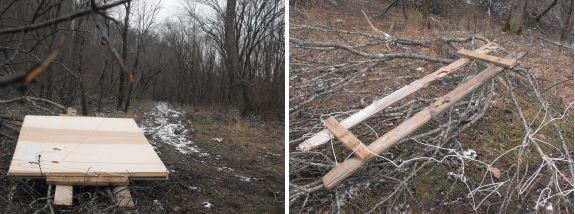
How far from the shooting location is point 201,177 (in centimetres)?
299

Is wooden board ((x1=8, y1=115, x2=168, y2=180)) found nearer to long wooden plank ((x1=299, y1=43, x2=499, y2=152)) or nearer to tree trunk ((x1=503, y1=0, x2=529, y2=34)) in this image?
long wooden plank ((x1=299, y1=43, x2=499, y2=152))

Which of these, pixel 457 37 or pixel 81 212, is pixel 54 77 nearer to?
pixel 81 212

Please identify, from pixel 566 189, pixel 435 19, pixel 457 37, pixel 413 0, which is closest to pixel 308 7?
pixel 413 0

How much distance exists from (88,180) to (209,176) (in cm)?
114

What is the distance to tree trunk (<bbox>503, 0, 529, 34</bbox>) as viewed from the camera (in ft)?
11.2

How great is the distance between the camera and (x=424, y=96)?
8.72 feet

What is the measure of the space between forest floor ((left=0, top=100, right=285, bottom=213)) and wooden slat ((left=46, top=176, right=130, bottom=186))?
0.19 feet

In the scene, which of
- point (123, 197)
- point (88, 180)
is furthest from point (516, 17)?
point (88, 180)

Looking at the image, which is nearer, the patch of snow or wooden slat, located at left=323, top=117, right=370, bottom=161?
wooden slat, located at left=323, top=117, right=370, bottom=161

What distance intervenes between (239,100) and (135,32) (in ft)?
13.5

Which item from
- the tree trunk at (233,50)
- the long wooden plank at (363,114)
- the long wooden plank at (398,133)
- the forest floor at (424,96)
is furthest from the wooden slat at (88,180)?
the tree trunk at (233,50)

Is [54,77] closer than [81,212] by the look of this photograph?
No

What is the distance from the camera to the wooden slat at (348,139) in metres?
1.55

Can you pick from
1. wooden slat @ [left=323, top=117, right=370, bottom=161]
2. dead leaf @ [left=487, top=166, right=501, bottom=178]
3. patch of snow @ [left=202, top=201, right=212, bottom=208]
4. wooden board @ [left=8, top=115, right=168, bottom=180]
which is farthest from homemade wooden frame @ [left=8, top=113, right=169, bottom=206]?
dead leaf @ [left=487, top=166, right=501, bottom=178]
